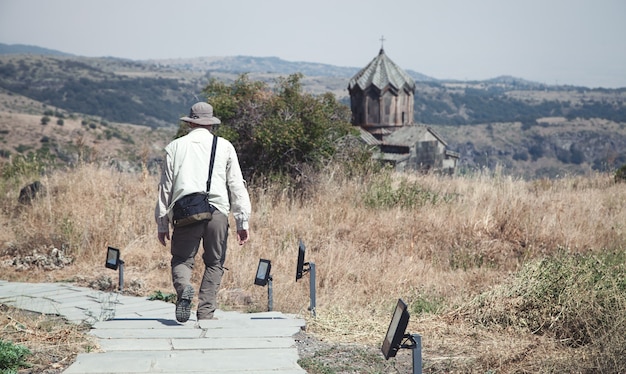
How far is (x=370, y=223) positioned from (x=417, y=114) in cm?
15849

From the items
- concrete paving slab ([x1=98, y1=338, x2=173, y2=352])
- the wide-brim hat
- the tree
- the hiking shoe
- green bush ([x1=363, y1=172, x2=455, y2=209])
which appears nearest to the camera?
concrete paving slab ([x1=98, y1=338, x2=173, y2=352])

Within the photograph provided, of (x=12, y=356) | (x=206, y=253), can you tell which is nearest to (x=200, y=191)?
(x=206, y=253)

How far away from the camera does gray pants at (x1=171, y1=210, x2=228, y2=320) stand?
529cm

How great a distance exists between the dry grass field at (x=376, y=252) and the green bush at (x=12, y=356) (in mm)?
1798

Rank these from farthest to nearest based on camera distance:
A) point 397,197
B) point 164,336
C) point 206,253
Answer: point 397,197, point 206,253, point 164,336

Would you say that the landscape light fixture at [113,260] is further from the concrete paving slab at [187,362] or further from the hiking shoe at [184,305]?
the concrete paving slab at [187,362]

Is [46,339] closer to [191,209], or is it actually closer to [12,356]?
[12,356]

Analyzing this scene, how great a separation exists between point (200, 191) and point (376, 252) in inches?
162

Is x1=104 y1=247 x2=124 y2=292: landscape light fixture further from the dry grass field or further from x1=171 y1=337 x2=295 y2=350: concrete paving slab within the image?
x1=171 y1=337 x2=295 y2=350: concrete paving slab

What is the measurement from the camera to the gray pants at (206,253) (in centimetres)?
529

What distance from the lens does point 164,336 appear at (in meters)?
4.79

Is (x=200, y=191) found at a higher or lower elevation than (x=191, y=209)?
higher

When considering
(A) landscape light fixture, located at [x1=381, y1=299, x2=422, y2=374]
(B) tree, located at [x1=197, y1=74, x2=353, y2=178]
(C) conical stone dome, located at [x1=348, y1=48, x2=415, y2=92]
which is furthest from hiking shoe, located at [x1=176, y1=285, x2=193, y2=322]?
(C) conical stone dome, located at [x1=348, y1=48, x2=415, y2=92]

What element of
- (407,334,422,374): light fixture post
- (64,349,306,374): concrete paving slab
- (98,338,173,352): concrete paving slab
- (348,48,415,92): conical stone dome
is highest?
(348,48,415,92): conical stone dome
